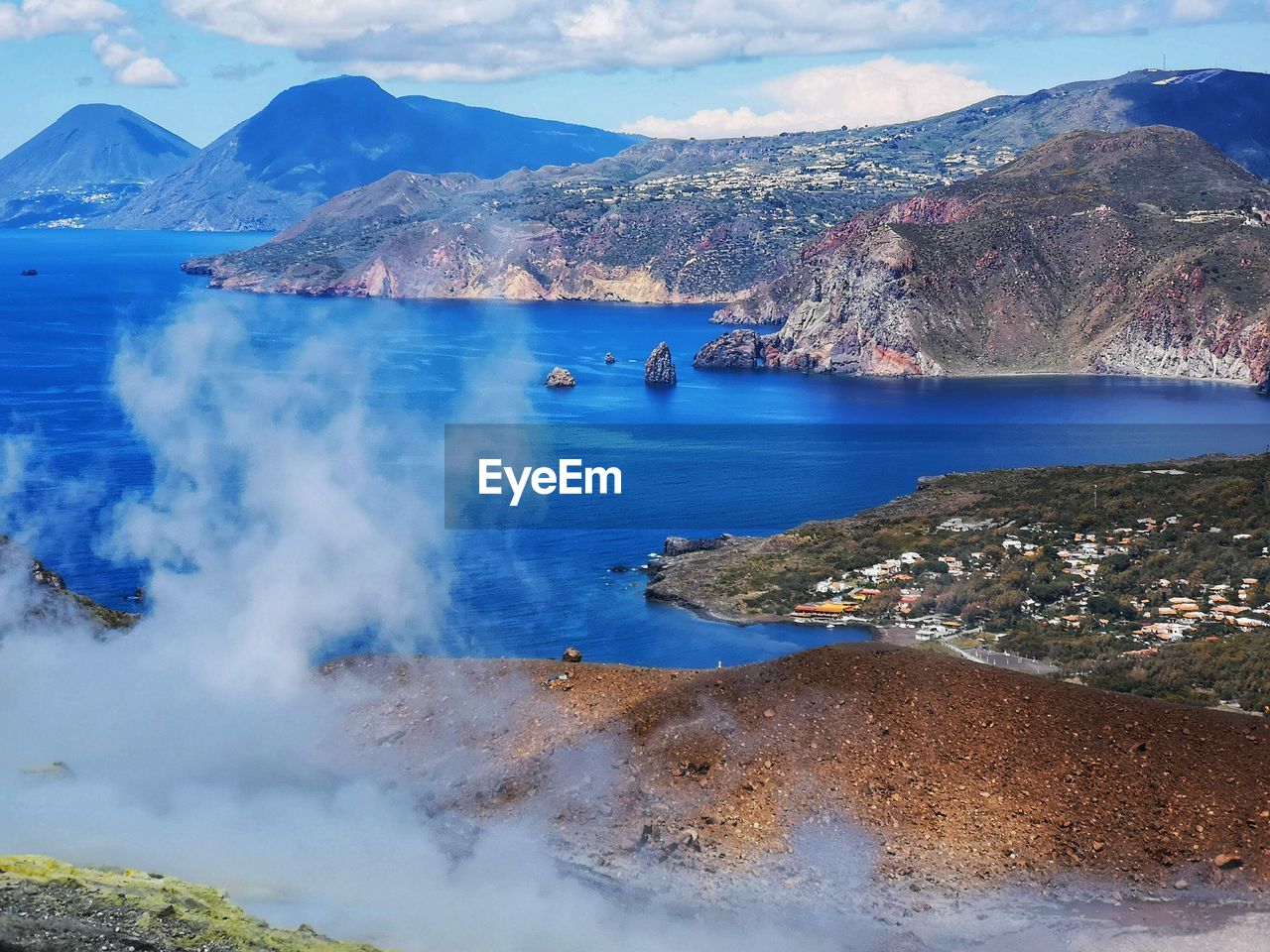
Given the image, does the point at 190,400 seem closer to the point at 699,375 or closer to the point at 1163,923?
the point at 699,375

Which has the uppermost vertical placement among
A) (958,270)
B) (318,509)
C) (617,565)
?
(958,270)

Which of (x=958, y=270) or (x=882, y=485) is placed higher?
(x=958, y=270)

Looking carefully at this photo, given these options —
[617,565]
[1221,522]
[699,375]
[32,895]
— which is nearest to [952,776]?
[32,895]

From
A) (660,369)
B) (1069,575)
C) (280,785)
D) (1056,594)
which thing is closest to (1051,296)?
(660,369)

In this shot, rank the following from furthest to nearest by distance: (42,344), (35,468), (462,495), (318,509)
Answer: (42,344)
(35,468)
(462,495)
(318,509)

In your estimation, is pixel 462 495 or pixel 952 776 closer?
pixel 952 776

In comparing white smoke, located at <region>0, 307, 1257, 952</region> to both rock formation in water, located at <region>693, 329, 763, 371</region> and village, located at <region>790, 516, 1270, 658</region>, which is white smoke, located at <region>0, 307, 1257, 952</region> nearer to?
village, located at <region>790, 516, 1270, 658</region>

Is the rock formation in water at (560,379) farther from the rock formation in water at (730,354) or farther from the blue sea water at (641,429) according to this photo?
the rock formation in water at (730,354)
